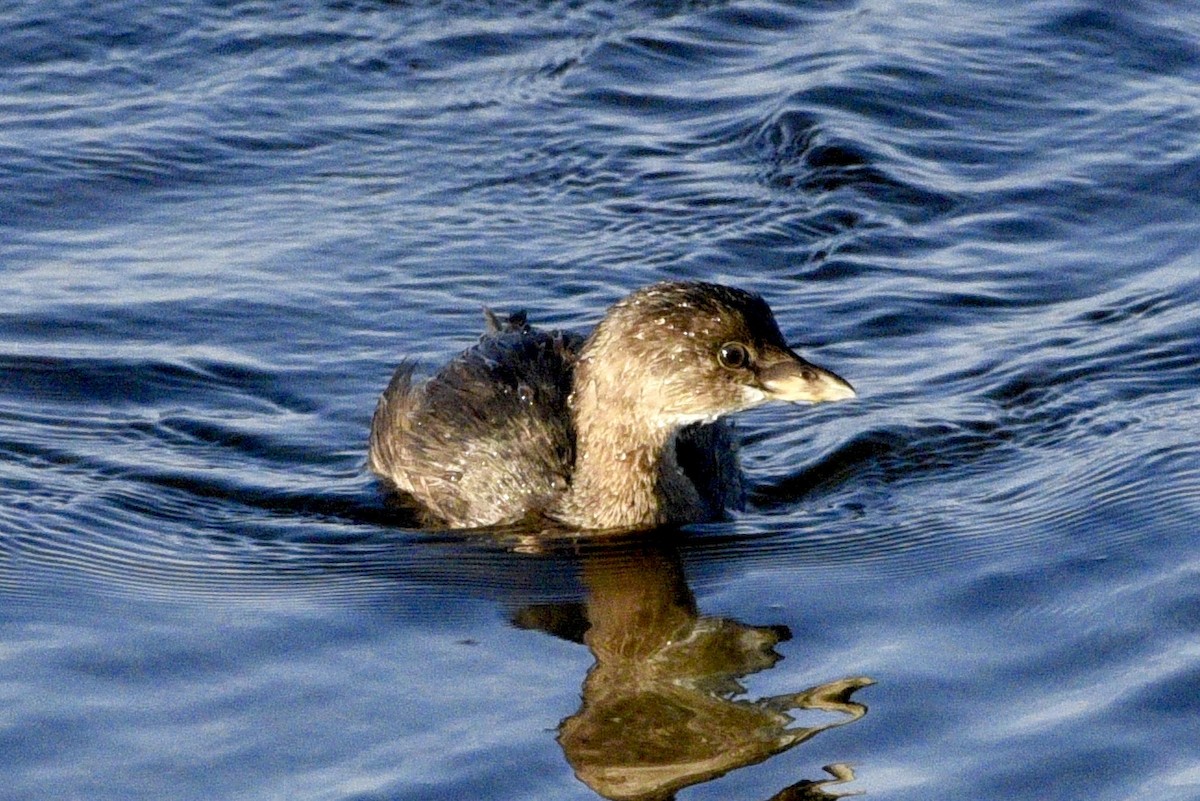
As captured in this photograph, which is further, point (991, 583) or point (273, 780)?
point (991, 583)

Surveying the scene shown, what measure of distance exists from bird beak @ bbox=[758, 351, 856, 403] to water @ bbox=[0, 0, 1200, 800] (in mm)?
539

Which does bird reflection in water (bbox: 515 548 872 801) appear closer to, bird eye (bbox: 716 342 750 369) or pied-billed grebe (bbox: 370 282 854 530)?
pied-billed grebe (bbox: 370 282 854 530)

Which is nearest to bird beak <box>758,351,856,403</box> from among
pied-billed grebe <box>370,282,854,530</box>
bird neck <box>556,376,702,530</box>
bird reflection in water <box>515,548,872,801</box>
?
pied-billed grebe <box>370,282,854,530</box>

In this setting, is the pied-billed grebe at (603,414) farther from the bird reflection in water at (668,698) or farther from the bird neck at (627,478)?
the bird reflection in water at (668,698)

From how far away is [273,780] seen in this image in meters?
6.58

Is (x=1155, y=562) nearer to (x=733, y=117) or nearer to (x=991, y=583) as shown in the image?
(x=991, y=583)

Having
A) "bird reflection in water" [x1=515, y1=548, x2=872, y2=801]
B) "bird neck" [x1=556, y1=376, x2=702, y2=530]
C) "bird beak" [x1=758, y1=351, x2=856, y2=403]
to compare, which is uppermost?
"bird beak" [x1=758, y1=351, x2=856, y2=403]

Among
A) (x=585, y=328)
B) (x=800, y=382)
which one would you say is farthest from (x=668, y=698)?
(x=585, y=328)

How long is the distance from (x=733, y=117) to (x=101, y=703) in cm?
713

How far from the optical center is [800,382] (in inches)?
340

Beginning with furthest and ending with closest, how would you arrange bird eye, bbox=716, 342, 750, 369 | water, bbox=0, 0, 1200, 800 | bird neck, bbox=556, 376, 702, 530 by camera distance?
bird neck, bbox=556, 376, 702, 530 → bird eye, bbox=716, 342, 750, 369 → water, bbox=0, 0, 1200, 800

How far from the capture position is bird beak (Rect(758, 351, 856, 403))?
8609mm

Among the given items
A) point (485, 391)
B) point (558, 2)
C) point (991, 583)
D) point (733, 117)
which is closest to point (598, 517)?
point (485, 391)

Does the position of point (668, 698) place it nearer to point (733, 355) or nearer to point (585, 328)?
point (733, 355)
